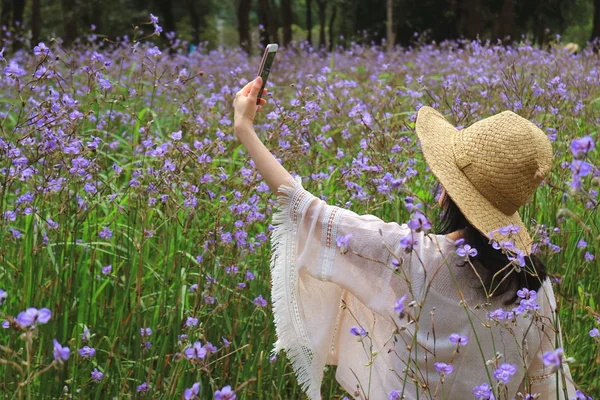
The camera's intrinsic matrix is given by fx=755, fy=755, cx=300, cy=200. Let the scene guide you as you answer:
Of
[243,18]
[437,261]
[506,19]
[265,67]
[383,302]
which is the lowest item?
[506,19]

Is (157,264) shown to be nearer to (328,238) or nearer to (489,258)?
(328,238)

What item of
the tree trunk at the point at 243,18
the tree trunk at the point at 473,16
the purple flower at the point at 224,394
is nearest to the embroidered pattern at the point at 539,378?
the purple flower at the point at 224,394

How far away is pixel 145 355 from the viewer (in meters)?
2.32

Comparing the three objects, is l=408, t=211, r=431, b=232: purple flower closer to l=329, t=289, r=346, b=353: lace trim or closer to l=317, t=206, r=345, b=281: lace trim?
l=317, t=206, r=345, b=281: lace trim

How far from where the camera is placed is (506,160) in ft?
6.18

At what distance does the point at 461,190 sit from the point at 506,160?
14 cm

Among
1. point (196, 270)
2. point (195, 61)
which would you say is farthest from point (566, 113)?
point (195, 61)

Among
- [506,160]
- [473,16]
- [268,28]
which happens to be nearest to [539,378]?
[506,160]

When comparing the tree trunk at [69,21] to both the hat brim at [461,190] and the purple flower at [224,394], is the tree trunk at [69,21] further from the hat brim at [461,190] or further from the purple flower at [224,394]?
the purple flower at [224,394]

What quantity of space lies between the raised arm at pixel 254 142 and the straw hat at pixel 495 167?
1.24ft

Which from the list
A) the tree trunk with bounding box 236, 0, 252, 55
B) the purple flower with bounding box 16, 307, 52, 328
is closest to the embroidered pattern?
the purple flower with bounding box 16, 307, 52, 328

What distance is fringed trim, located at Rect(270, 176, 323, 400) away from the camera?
1.89 metres

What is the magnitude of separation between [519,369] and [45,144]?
148 cm

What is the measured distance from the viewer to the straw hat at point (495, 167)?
188 cm
